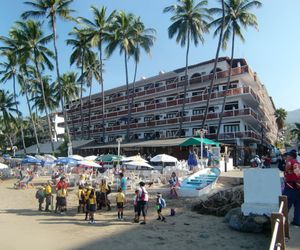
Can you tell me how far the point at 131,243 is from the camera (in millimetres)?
10789

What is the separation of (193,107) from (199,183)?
84.8 feet

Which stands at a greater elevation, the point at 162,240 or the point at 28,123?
the point at 28,123

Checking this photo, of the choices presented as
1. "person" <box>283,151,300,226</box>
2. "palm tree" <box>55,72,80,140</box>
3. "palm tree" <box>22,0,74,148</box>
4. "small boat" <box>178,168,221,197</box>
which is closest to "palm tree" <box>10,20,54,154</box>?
"palm tree" <box>22,0,74,148</box>

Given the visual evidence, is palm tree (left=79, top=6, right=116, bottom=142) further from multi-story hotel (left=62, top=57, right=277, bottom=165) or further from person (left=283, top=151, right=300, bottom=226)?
person (left=283, top=151, right=300, bottom=226)

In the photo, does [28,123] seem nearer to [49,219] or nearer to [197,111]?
[197,111]

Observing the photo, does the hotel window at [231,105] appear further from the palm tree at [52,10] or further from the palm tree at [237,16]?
the palm tree at [52,10]

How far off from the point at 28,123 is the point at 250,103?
60.9 meters

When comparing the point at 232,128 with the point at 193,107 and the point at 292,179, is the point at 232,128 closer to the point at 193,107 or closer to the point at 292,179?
the point at 193,107

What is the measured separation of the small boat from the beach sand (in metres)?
1.74

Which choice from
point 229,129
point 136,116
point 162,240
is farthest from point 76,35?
point 162,240

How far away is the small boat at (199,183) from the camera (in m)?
19.0

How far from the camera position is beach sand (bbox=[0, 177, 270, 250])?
10.5 meters

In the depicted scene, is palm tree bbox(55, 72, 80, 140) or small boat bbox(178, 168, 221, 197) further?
palm tree bbox(55, 72, 80, 140)

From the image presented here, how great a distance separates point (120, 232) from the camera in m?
12.3
